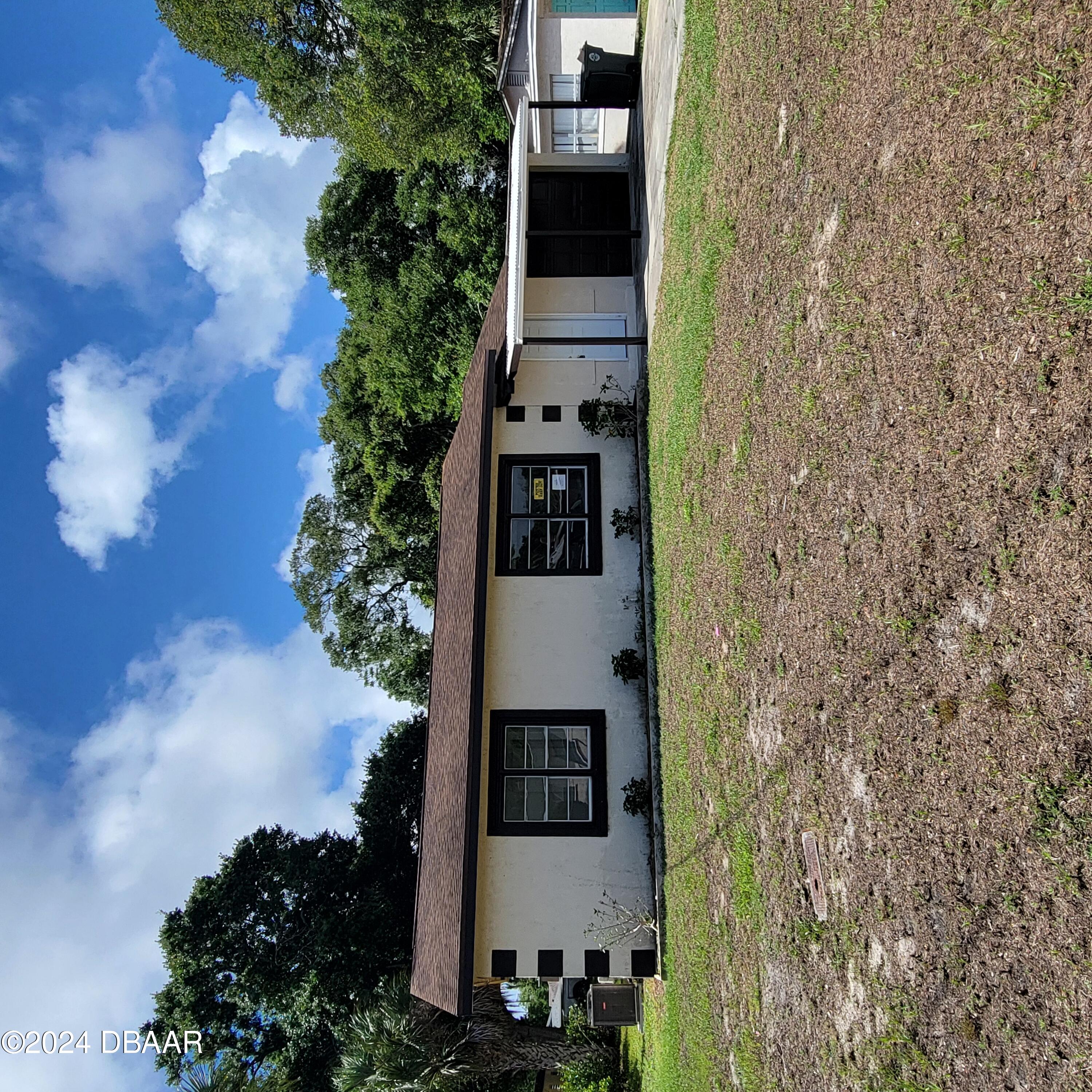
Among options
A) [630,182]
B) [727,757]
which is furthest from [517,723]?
[630,182]

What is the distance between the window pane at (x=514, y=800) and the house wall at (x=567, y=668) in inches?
13.0

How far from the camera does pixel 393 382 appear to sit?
91.0ft

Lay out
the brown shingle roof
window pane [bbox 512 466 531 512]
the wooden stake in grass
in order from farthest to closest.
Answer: window pane [bbox 512 466 531 512] < the brown shingle roof < the wooden stake in grass

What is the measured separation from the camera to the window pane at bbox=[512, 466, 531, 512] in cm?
1507

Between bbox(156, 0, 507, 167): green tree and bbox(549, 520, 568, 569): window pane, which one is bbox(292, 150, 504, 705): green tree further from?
bbox(549, 520, 568, 569): window pane

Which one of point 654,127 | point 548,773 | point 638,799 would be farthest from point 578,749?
point 654,127

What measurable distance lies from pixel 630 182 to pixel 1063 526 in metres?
14.8

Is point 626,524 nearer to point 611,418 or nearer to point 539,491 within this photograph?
point 539,491

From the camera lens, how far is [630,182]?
17031 mm

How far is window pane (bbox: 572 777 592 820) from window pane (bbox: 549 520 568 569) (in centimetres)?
357

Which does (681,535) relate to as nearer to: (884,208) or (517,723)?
(517,723)

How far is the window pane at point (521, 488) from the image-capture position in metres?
15.1

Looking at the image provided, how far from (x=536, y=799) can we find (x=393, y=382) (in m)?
17.9

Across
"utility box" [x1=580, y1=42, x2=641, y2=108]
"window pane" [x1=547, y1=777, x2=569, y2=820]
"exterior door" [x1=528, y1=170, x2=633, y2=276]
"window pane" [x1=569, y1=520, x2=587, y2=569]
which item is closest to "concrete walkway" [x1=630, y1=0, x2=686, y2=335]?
"utility box" [x1=580, y1=42, x2=641, y2=108]
